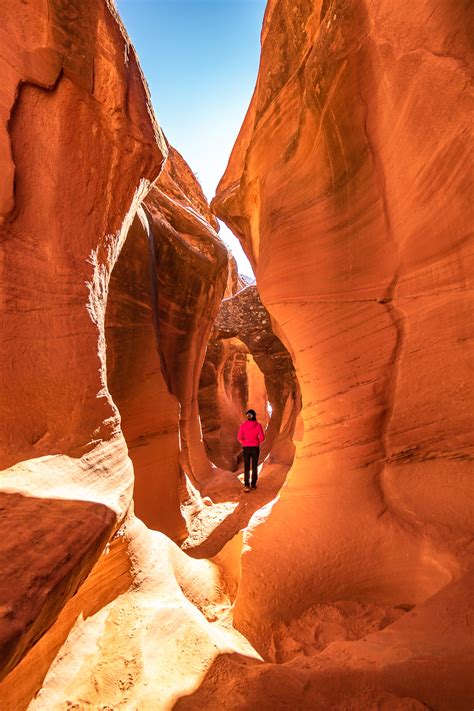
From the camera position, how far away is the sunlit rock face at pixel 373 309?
235 centimetres

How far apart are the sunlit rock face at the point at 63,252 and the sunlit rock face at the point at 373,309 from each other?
1.69 m

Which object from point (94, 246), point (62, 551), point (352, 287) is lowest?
point (62, 551)

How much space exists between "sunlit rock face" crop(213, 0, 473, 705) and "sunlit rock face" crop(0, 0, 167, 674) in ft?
5.53

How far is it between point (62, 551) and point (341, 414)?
8.15 ft

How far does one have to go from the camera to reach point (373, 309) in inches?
118

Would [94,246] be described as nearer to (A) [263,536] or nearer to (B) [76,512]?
(B) [76,512]

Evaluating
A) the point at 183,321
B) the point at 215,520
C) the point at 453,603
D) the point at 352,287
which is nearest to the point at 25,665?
the point at 453,603

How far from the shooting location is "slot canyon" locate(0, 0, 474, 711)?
151 cm

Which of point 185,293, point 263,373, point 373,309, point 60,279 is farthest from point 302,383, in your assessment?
point 263,373

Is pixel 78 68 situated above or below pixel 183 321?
above

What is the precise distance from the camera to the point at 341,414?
3100 millimetres

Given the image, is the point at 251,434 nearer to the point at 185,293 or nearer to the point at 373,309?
the point at 185,293

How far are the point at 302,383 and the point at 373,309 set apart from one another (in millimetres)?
1102

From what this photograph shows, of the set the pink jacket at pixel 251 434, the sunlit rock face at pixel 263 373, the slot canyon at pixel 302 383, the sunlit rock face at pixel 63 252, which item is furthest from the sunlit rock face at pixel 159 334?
the sunlit rock face at pixel 263 373
